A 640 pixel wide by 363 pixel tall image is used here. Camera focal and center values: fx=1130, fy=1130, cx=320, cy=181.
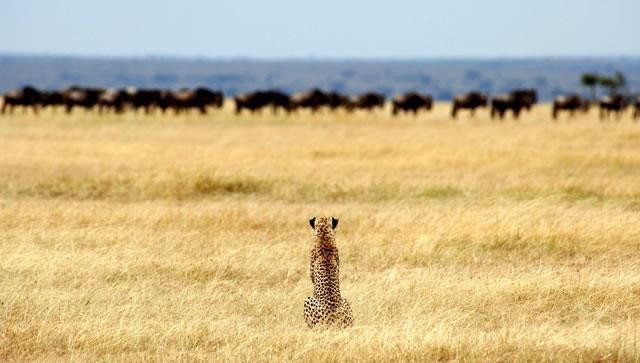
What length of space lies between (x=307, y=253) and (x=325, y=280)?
469 cm

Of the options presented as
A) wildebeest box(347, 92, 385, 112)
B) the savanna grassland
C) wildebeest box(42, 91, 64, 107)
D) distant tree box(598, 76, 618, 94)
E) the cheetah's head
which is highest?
the cheetah's head

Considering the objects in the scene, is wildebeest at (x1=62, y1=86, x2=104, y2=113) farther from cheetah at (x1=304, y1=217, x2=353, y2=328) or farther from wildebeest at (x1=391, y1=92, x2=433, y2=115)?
cheetah at (x1=304, y1=217, x2=353, y2=328)

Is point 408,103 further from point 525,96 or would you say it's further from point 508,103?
point 508,103

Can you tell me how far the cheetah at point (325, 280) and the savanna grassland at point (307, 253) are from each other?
0.57 feet

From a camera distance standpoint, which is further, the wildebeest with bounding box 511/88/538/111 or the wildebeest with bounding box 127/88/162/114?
the wildebeest with bounding box 127/88/162/114

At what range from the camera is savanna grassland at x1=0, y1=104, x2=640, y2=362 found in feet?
31.2

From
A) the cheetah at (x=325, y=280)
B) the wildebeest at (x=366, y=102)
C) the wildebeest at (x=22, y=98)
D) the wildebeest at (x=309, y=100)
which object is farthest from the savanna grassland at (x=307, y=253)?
the wildebeest at (x=366, y=102)

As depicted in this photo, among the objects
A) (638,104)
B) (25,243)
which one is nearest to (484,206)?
(25,243)

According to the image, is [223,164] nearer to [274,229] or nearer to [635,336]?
[274,229]

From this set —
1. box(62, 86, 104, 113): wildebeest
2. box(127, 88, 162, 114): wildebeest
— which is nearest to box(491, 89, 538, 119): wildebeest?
box(127, 88, 162, 114): wildebeest

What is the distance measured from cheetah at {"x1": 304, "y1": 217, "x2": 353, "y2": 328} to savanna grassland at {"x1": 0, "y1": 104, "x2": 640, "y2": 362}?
17cm

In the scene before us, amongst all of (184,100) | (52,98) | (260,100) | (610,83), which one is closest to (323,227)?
(184,100)

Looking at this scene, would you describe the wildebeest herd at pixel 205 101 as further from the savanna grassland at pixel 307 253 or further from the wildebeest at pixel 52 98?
the savanna grassland at pixel 307 253

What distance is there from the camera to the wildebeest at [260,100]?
231 feet
